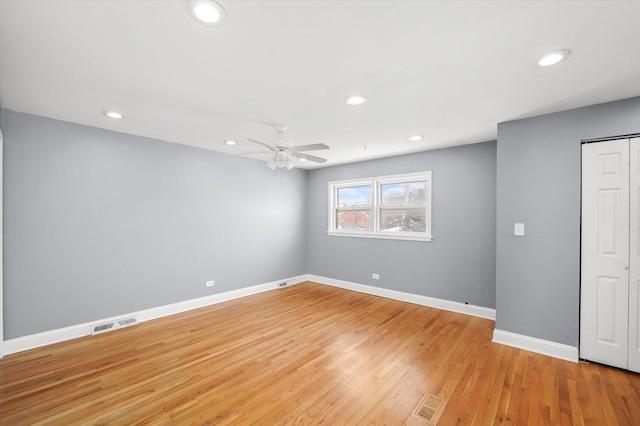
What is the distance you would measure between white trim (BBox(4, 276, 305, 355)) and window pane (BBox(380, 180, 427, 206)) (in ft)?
9.24

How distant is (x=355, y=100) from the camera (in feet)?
8.36

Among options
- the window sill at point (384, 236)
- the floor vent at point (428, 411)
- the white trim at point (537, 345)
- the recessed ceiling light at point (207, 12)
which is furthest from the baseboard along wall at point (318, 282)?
the recessed ceiling light at point (207, 12)

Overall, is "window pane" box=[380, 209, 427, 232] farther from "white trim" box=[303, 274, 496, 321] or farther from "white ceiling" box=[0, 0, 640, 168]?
"white ceiling" box=[0, 0, 640, 168]

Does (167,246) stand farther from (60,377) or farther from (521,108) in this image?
(521,108)

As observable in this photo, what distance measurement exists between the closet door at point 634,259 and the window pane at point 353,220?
351 cm

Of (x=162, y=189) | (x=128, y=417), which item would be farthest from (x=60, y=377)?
(x=162, y=189)

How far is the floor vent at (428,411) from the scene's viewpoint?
1.89m

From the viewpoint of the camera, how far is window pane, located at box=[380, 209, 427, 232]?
15.6 feet

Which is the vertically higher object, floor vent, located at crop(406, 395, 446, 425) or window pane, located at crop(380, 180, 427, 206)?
window pane, located at crop(380, 180, 427, 206)

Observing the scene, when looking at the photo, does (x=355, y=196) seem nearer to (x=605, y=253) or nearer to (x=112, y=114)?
(x=605, y=253)

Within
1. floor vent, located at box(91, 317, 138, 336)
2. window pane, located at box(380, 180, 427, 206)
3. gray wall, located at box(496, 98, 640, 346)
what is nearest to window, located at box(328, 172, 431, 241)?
window pane, located at box(380, 180, 427, 206)

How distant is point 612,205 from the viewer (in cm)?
260

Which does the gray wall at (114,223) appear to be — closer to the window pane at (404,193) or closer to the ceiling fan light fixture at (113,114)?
the ceiling fan light fixture at (113,114)

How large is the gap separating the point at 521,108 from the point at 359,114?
1700 millimetres
